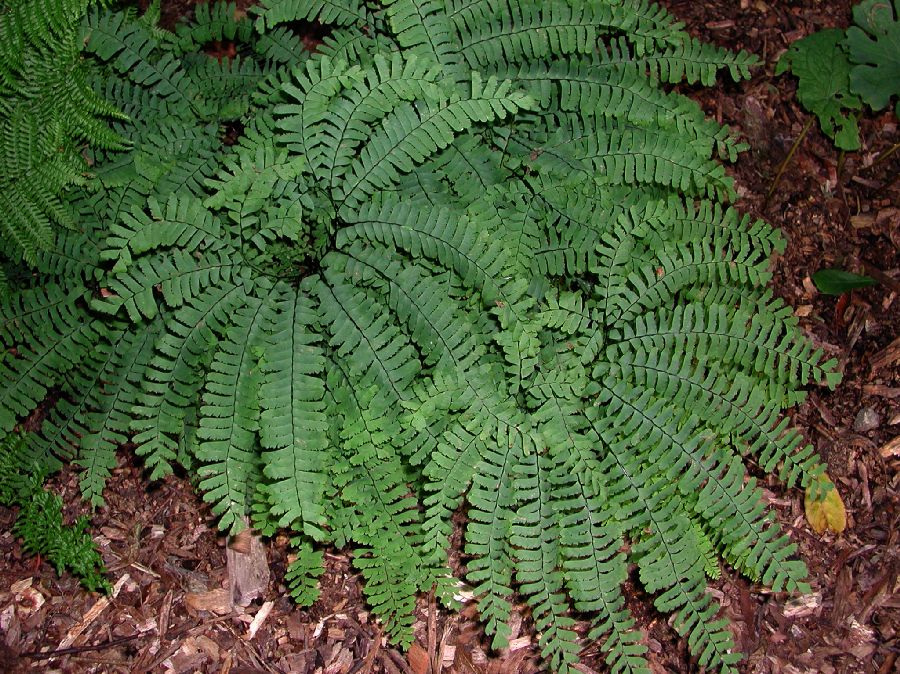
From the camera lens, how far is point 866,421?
13.8 feet

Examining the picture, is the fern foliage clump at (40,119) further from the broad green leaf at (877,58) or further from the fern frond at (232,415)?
the broad green leaf at (877,58)

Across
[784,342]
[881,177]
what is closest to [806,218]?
[881,177]

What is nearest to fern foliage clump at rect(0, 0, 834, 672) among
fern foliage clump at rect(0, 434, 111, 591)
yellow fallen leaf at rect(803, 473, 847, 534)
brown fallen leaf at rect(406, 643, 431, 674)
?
fern foliage clump at rect(0, 434, 111, 591)

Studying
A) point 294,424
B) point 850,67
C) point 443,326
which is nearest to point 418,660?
point 294,424

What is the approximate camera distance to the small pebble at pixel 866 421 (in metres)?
4.18

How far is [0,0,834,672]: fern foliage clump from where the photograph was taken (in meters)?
3.05

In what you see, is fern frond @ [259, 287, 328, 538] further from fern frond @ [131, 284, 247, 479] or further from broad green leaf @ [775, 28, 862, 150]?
broad green leaf @ [775, 28, 862, 150]

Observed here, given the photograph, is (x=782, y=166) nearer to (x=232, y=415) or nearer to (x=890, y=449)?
(x=890, y=449)

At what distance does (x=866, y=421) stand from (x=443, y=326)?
2.55m

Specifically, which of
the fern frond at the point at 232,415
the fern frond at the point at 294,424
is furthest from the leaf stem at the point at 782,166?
the fern frond at the point at 232,415

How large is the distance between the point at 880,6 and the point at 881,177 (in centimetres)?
98

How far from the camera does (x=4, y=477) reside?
3.36 m

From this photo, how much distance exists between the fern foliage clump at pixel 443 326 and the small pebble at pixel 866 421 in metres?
0.81

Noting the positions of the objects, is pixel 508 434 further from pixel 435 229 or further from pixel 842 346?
pixel 842 346
